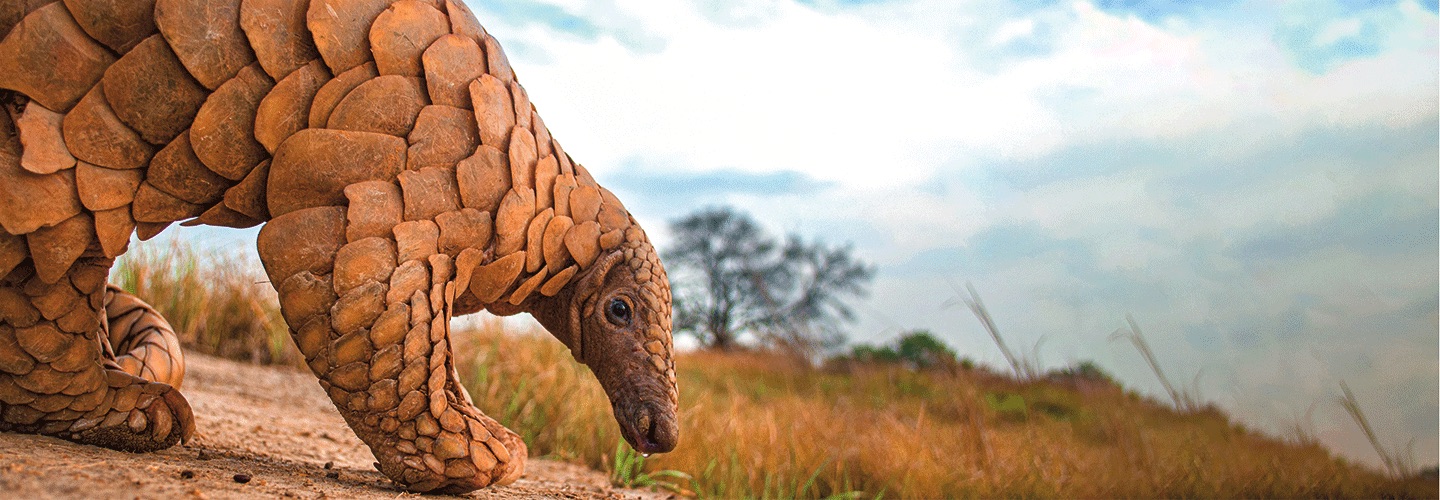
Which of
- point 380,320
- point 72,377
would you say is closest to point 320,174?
point 380,320

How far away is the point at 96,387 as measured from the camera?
2.82 meters

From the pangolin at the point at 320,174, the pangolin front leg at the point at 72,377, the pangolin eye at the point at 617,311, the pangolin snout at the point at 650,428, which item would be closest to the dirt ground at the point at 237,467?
the pangolin front leg at the point at 72,377

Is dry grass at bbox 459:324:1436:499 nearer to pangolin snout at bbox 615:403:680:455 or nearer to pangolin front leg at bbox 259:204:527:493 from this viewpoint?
pangolin snout at bbox 615:403:680:455

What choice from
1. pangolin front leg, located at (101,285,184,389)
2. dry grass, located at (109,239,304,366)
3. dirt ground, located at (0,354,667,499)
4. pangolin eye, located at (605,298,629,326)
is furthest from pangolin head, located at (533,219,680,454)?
dry grass, located at (109,239,304,366)

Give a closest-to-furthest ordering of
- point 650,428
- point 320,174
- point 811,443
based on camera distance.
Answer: point 320,174
point 650,428
point 811,443

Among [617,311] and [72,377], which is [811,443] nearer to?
[617,311]

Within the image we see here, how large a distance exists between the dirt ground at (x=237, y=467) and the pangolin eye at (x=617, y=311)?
2.30 feet

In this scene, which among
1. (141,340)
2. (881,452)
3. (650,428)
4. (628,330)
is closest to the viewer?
(650,428)

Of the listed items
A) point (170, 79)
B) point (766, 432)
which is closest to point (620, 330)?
point (170, 79)

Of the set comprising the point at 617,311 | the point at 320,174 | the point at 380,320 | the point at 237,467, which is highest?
the point at 320,174

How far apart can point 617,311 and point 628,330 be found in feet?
0.22

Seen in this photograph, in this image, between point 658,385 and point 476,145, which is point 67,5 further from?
point 658,385

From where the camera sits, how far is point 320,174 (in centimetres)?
236

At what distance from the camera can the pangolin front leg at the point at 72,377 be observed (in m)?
2.69
